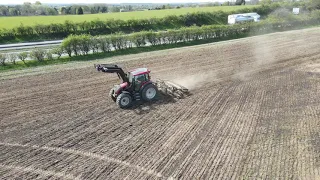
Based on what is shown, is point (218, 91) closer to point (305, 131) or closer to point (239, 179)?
point (305, 131)

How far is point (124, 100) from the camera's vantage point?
621 inches

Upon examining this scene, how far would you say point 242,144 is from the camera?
12.3 meters

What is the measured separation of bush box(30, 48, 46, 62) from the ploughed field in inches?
179

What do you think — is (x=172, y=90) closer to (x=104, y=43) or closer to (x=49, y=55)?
(x=49, y=55)

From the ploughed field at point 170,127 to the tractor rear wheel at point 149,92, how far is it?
41 centimetres

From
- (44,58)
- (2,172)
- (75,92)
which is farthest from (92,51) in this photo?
(2,172)

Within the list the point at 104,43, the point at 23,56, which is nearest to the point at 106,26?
the point at 104,43

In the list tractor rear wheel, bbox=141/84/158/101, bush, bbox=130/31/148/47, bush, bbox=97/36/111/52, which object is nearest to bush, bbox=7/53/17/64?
bush, bbox=97/36/111/52

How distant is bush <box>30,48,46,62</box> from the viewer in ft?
90.3

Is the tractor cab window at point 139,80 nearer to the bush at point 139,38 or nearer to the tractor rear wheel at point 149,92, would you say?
the tractor rear wheel at point 149,92

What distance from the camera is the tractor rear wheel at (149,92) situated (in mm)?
16156

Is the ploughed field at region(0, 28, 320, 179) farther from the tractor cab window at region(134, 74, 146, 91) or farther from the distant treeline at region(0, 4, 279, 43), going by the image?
the distant treeline at region(0, 4, 279, 43)

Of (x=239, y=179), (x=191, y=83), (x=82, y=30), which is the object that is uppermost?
(x=82, y=30)

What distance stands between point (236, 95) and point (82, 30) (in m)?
36.3
